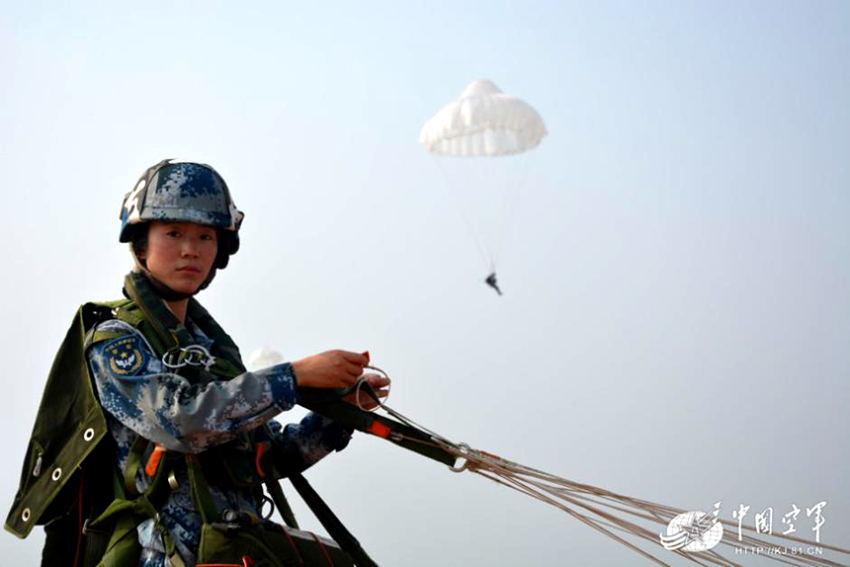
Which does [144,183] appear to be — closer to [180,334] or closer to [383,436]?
[180,334]

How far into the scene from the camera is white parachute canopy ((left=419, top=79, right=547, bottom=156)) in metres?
29.4

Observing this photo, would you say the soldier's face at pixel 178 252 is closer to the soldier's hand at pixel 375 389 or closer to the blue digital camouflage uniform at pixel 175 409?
the blue digital camouflage uniform at pixel 175 409

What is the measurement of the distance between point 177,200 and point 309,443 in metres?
0.98

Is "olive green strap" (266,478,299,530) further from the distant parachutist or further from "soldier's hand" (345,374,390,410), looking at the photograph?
the distant parachutist

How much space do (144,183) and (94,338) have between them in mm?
531

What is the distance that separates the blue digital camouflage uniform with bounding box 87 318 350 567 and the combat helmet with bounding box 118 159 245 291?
356mm

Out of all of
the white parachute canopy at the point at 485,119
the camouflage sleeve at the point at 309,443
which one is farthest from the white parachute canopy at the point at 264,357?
the camouflage sleeve at the point at 309,443

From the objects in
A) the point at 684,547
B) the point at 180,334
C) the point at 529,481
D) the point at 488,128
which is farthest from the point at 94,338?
the point at 488,128

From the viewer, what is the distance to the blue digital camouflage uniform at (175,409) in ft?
12.4

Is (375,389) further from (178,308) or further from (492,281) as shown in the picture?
(492,281)

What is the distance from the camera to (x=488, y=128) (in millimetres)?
29406

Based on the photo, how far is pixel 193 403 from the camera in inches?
149

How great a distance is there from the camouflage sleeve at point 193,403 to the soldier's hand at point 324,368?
4 cm

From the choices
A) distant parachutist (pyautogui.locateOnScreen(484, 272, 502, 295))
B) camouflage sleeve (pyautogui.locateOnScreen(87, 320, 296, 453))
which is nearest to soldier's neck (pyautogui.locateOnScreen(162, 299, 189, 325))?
camouflage sleeve (pyautogui.locateOnScreen(87, 320, 296, 453))
